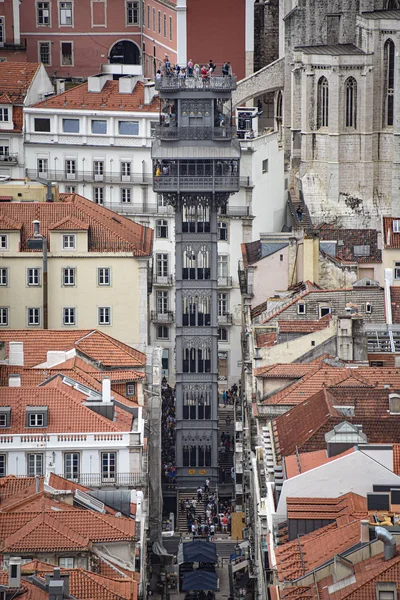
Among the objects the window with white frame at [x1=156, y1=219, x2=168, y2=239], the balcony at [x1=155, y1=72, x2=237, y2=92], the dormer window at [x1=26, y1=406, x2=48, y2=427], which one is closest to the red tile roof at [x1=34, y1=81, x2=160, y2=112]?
the window with white frame at [x1=156, y1=219, x2=168, y2=239]

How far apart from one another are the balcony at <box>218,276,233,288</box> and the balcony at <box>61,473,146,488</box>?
2275 inches

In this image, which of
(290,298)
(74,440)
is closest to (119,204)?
(290,298)

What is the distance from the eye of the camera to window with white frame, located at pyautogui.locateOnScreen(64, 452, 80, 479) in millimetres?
124250

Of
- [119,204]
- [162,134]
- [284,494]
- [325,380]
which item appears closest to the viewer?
[284,494]

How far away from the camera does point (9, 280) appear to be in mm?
154500

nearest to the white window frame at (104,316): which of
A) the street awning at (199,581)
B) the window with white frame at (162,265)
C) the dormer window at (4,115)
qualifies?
the street awning at (199,581)

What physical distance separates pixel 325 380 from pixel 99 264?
79.2ft

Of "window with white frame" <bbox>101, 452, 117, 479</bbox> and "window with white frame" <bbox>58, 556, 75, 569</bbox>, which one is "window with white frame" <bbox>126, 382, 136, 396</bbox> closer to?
"window with white frame" <bbox>101, 452, 117, 479</bbox>

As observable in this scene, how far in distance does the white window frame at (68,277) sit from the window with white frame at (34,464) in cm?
3165

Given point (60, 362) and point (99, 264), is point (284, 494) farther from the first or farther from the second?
point (99, 264)

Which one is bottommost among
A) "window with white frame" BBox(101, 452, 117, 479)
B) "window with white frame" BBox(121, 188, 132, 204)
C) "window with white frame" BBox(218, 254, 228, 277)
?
"window with white frame" BBox(101, 452, 117, 479)

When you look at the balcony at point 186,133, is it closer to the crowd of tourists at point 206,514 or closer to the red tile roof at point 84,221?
the red tile roof at point 84,221

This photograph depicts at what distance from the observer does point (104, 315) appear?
154750 mm

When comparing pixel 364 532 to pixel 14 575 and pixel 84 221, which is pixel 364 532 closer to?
pixel 14 575
